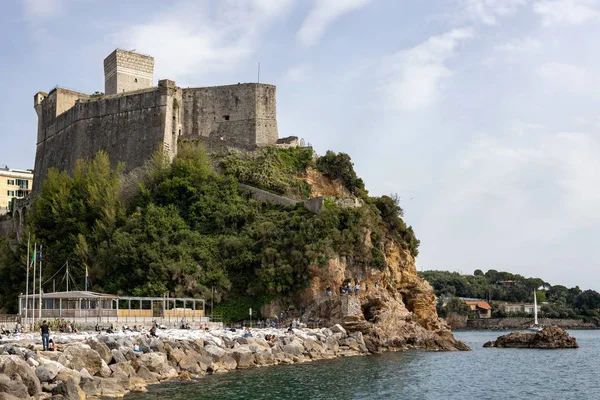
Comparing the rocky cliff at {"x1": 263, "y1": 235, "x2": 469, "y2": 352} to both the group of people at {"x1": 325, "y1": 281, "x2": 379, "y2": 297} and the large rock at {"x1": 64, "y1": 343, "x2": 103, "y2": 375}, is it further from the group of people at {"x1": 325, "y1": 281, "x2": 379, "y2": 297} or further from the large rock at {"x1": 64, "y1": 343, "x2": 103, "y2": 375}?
the large rock at {"x1": 64, "y1": 343, "x2": 103, "y2": 375}

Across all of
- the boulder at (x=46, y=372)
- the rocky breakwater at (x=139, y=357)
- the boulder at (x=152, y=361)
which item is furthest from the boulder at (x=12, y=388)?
the boulder at (x=152, y=361)

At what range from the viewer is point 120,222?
149 ft

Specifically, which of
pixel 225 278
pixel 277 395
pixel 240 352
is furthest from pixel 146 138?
pixel 277 395

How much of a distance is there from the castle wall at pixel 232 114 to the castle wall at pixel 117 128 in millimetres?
1227

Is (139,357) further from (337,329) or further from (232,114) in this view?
(232,114)

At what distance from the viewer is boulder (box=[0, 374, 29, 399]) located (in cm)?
1783

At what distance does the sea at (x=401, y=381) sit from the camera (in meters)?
22.9

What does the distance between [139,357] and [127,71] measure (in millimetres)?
34614

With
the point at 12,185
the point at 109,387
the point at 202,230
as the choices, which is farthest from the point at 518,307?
the point at 109,387

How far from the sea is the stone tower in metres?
30.7

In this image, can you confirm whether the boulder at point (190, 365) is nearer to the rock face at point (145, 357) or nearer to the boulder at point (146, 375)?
the rock face at point (145, 357)

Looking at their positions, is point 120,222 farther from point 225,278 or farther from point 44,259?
point 225,278

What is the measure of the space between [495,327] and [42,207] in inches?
2493

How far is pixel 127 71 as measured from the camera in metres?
55.1
